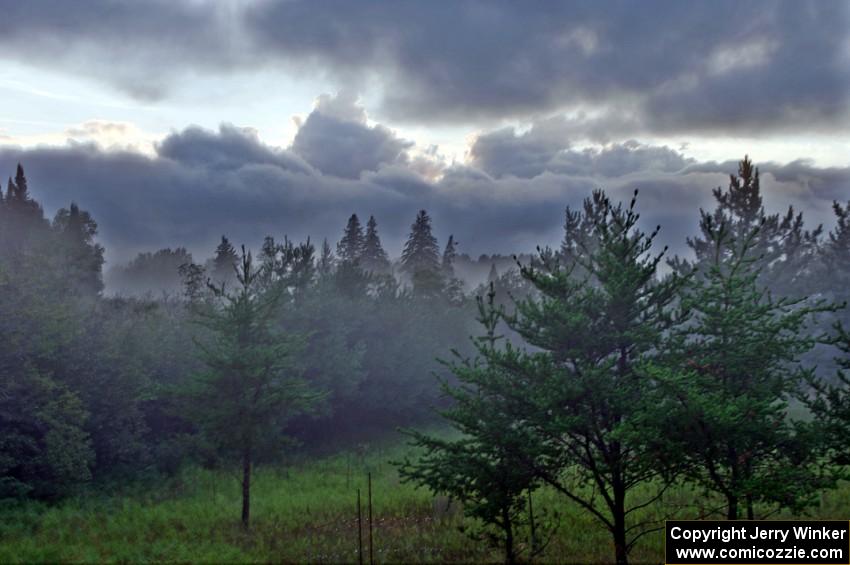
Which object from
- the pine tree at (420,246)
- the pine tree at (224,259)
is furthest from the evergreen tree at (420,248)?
the pine tree at (224,259)

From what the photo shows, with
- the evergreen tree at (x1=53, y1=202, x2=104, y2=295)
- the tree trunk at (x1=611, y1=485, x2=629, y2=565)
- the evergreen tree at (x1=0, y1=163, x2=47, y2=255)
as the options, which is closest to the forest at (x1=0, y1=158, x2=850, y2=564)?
the tree trunk at (x1=611, y1=485, x2=629, y2=565)

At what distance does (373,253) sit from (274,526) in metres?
59.4

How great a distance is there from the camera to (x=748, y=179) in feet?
159

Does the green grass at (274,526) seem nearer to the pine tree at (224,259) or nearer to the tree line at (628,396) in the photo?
the tree line at (628,396)

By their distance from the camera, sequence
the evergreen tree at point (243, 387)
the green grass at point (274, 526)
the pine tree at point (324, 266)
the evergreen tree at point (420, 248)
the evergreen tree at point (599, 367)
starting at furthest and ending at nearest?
the evergreen tree at point (420, 248) < the pine tree at point (324, 266) < the evergreen tree at point (243, 387) < the green grass at point (274, 526) < the evergreen tree at point (599, 367)

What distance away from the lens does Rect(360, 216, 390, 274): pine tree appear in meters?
76.9

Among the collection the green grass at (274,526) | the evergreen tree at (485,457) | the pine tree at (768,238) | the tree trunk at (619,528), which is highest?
the pine tree at (768,238)

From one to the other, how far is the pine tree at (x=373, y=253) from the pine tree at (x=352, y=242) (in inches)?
29.1

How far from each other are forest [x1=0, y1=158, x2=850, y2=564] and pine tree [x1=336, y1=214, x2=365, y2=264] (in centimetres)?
3201

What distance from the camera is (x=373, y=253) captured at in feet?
255

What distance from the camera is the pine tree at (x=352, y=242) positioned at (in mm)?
77250

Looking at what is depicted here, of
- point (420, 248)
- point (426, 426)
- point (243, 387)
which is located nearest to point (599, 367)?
point (243, 387)

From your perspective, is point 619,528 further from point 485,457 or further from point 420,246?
point 420,246

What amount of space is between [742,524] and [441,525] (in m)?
9.45
